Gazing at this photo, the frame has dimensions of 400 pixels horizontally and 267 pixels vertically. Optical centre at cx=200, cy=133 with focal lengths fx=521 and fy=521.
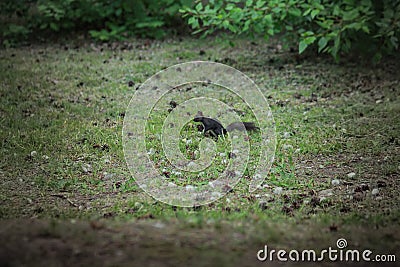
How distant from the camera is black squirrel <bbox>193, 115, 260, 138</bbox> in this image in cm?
503

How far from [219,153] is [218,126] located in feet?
1.92

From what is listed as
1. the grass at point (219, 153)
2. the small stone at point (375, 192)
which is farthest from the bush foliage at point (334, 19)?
the small stone at point (375, 192)

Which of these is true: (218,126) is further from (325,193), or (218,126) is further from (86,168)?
(325,193)

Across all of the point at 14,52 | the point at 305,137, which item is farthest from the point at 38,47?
the point at 305,137

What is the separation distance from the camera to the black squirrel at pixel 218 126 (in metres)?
5.03

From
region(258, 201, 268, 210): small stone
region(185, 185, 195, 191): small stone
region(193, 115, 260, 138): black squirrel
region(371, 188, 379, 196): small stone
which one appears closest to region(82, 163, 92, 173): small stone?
region(185, 185, 195, 191): small stone

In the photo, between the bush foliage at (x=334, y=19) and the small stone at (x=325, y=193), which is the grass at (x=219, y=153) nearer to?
the small stone at (x=325, y=193)

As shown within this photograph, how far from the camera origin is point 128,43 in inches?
361

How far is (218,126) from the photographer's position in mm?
5102

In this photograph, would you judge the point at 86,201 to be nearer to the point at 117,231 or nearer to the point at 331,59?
the point at 117,231

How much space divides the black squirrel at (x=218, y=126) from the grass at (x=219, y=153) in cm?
12

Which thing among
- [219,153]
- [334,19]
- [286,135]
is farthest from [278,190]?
[334,19]

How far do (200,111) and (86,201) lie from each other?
2.13 metres

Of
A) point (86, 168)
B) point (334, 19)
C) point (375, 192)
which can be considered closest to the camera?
point (375, 192)
